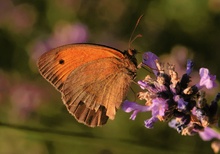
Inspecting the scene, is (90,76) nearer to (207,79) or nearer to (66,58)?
(66,58)

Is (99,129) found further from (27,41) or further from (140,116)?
(27,41)

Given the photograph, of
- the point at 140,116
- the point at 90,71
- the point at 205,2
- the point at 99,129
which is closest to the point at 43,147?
the point at 99,129

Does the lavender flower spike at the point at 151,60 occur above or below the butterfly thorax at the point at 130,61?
above

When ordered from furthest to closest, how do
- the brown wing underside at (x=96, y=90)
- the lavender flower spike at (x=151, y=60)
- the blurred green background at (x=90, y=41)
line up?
the blurred green background at (x=90, y=41) < the brown wing underside at (x=96, y=90) < the lavender flower spike at (x=151, y=60)

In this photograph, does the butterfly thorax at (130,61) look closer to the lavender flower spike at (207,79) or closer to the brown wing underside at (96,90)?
the brown wing underside at (96,90)

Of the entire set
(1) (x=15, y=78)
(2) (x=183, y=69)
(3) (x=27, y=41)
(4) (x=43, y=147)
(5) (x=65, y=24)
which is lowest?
(4) (x=43, y=147)

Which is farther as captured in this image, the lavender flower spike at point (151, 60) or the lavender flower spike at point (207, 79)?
the lavender flower spike at point (151, 60)

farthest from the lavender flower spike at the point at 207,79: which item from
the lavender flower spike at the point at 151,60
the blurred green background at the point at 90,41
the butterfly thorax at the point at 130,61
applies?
the blurred green background at the point at 90,41

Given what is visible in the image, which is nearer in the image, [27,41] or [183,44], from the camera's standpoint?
[183,44]
